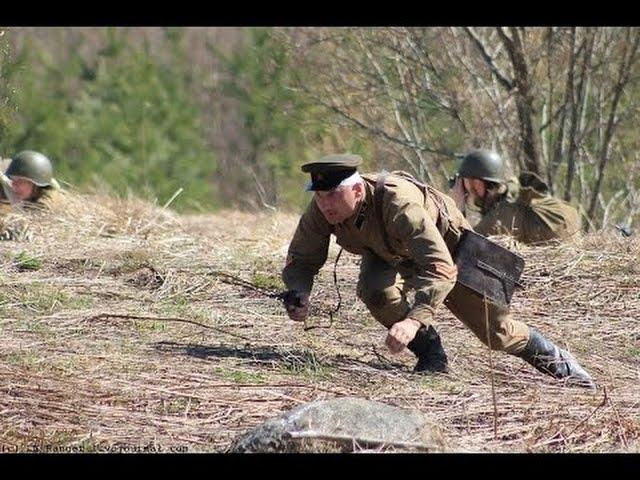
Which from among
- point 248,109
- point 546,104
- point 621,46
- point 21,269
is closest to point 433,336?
point 21,269

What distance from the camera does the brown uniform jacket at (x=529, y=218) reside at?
37.9ft

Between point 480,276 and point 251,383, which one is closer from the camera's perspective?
point 251,383

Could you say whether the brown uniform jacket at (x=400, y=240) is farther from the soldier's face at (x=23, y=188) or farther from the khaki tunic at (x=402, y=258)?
the soldier's face at (x=23, y=188)

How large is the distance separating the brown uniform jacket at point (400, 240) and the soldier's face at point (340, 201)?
67mm

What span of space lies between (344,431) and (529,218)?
629 centimetres

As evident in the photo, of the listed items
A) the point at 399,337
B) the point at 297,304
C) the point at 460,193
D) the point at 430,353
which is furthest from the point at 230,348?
the point at 460,193

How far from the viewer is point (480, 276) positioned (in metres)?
7.51

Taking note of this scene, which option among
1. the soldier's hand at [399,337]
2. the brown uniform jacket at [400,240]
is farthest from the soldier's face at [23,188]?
the soldier's hand at [399,337]

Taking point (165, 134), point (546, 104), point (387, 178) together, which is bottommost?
point (165, 134)

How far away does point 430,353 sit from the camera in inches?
298

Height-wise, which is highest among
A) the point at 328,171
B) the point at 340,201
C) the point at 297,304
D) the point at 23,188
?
the point at 328,171

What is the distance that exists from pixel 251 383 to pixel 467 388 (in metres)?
1.03

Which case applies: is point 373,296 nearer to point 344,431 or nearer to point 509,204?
point 344,431

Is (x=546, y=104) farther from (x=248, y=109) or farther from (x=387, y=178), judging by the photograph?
(x=248, y=109)
